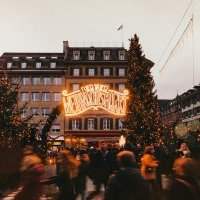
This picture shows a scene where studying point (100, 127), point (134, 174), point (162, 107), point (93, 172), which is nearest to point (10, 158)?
point (93, 172)

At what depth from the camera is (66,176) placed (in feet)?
43.1

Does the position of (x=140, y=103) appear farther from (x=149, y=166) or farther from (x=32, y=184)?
(x=32, y=184)

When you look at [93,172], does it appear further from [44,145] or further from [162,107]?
[162,107]

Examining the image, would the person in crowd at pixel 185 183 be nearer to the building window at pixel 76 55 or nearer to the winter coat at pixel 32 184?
the winter coat at pixel 32 184

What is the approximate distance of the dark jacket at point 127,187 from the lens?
764 cm

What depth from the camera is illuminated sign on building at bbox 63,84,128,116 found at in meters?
30.0

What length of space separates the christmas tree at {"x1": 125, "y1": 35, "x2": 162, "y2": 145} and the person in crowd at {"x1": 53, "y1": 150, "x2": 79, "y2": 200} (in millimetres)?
37414

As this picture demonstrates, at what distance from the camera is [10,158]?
1153 inches

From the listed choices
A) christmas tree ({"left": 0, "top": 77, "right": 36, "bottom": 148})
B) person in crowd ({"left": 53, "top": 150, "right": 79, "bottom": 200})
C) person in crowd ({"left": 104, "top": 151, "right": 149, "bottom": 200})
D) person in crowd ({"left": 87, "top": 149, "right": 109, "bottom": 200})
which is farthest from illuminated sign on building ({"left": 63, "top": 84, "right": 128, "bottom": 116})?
person in crowd ({"left": 104, "top": 151, "right": 149, "bottom": 200})

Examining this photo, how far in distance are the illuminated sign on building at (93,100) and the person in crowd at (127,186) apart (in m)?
21.7

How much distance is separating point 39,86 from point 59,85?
10.8 feet

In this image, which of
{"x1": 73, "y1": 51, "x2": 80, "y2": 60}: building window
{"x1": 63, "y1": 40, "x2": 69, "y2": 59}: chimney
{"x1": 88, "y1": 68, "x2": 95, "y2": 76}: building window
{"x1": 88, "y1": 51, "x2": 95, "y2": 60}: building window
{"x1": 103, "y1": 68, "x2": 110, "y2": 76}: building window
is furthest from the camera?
{"x1": 63, "y1": 40, "x2": 69, "y2": 59}: chimney

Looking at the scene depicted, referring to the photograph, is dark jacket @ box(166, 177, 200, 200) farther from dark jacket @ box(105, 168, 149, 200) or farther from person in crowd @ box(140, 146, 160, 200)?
person in crowd @ box(140, 146, 160, 200)

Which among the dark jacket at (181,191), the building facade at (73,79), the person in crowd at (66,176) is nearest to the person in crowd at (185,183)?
the dark jacket at (181,191)
